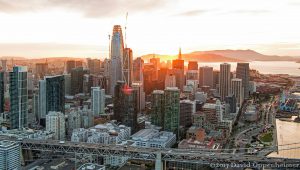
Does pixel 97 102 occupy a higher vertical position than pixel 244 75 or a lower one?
lower

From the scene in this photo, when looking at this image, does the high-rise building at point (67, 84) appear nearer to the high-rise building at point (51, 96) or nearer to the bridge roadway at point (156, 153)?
the high-rise building at point (51, 96)

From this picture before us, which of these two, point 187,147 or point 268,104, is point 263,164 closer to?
point 187,147

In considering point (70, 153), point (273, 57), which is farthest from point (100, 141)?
point (273, 57)

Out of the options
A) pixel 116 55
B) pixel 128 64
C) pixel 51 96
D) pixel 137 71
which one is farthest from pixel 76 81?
pixel 51 96

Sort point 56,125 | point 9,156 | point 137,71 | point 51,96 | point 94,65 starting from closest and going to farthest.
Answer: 1. point 9,156
2. point 56,125
3. point 51,96
4. point 137,71
5. point 94,65

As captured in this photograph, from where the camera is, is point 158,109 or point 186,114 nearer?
point 158,109

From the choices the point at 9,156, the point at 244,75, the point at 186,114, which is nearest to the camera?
the point at 9,156

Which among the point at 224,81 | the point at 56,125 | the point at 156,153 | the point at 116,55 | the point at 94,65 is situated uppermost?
the point at 116,55

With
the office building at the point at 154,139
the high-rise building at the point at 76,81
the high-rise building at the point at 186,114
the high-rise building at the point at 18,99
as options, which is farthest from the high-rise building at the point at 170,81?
the high-rise building at the point at 18,99

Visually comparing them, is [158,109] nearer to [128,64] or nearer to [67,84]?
[128,64]
